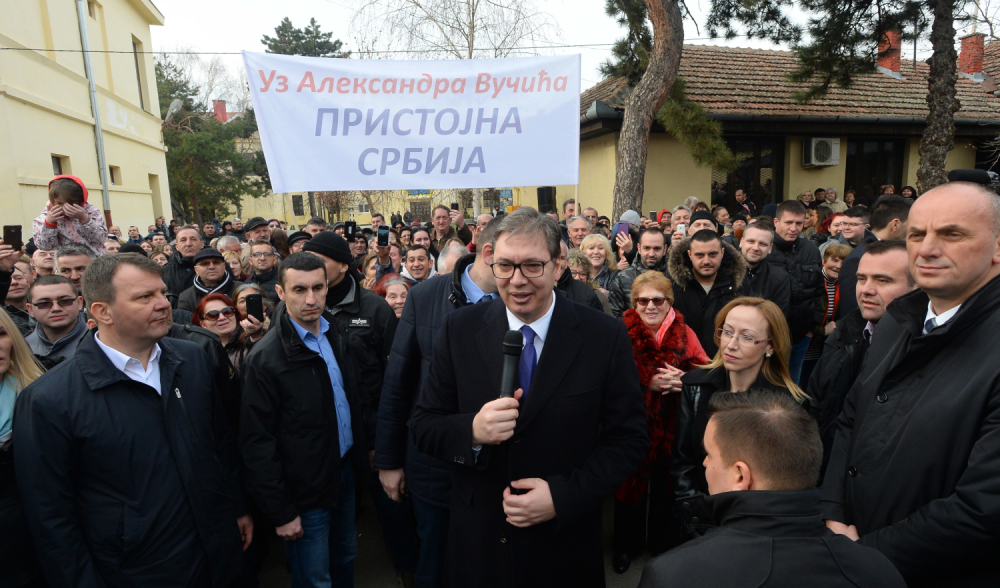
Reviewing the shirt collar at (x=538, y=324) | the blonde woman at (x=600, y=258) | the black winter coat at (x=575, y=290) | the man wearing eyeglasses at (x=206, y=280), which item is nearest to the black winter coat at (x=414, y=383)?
the shirt collar at (x=538, y=324)

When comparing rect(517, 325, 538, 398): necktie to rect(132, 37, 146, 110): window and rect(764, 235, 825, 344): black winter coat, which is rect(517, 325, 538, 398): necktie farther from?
rect(132, 37, 146, 110): window

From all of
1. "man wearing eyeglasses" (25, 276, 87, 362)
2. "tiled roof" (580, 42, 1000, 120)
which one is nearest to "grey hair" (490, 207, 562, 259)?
"man wearing eyeglasses" (25, 276, 87, 362)

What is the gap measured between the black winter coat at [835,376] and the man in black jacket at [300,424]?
2419mm

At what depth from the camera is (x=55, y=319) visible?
3064 millimetres

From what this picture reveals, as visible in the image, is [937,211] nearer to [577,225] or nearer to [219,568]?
[219,568]

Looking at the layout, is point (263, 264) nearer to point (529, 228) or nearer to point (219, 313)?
point (219, 313)

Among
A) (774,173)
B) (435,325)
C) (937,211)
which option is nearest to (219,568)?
(435,325)

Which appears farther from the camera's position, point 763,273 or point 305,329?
point 763,273

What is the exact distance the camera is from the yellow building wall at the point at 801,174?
13914 millimetres

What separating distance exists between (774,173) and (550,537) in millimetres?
14508

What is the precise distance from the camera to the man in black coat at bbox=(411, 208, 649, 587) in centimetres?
189

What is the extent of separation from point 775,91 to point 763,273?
1155 cm

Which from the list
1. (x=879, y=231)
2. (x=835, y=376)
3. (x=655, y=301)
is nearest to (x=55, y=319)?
(x=655, y=301)

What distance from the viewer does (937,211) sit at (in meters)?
1.87
